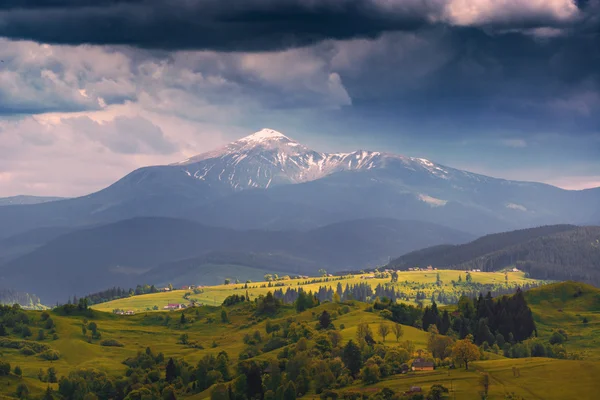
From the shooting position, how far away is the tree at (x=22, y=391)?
17388 centimetres

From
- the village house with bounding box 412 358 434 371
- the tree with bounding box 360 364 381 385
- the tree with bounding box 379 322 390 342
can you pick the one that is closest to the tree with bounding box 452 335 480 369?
the village house with bounding box 412 358 434 371

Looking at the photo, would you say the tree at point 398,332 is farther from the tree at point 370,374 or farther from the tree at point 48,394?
the tree at point 48,394

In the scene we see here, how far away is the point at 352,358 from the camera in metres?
166

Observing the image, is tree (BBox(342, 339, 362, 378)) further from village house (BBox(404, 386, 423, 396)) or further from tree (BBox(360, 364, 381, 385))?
village house (BBox(404, 386, 423, 396))

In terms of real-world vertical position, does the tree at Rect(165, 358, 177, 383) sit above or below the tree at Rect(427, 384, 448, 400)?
below

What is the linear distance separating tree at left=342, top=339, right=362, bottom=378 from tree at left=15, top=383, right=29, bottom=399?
73.5 meters

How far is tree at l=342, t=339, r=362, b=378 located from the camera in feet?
541

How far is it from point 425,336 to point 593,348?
44.6m

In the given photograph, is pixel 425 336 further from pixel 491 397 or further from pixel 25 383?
pixel 25 383

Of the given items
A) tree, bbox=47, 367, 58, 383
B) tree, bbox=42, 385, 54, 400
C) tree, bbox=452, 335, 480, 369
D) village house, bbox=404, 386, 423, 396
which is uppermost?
tree, bbox=452, 335, 480, 369

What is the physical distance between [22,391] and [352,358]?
77204mm

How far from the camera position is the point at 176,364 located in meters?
196

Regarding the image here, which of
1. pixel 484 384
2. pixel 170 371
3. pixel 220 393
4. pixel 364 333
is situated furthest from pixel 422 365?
pixel 170 371

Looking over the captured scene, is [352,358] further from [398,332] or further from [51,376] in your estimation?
[51,376]
